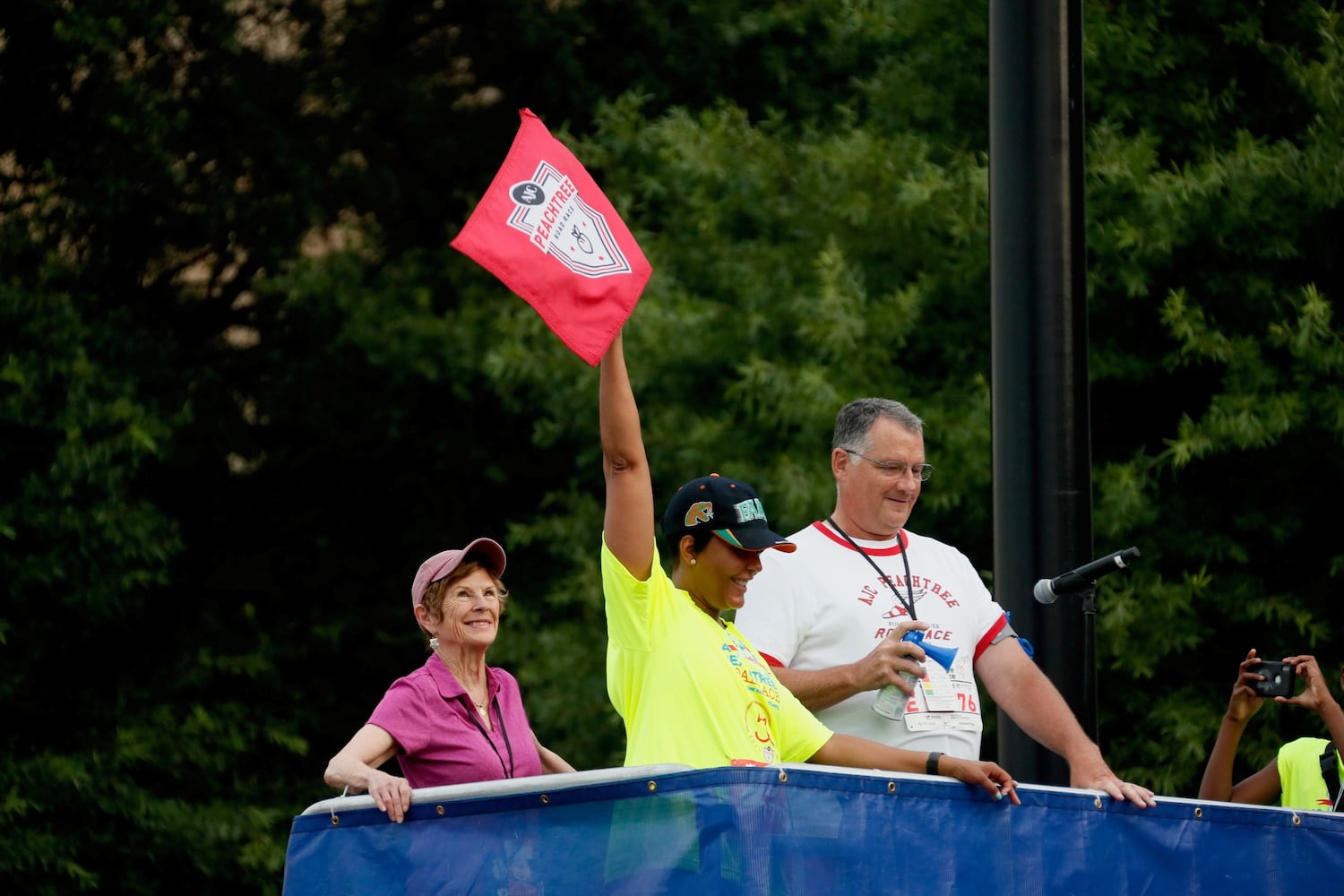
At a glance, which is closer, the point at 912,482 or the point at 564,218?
the point at 564,218

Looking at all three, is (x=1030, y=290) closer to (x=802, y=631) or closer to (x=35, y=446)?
(x=802, y=631)

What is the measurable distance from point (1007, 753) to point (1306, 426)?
24.6 ft

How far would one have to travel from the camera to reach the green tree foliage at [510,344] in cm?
1209

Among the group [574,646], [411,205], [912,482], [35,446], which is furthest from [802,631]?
[411,205]

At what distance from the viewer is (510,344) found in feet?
46.0

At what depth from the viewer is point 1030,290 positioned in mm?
5137

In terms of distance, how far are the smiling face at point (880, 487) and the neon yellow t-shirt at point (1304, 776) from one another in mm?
1670

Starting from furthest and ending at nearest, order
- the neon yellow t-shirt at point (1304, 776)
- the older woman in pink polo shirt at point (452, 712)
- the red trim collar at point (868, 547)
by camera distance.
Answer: the neon yellow t-shirt at point (1304, 776), the red trim collar at point (868, 547), the older woman in pink polo shirt at point (452, 712)

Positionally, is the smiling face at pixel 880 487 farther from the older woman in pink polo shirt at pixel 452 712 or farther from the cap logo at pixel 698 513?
the older woman in pink polo shirt at pixel 452 712

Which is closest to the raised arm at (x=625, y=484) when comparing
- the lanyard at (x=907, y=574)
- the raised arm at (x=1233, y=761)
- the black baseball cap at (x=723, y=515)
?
the black baseball cap at (x=723, y=515)

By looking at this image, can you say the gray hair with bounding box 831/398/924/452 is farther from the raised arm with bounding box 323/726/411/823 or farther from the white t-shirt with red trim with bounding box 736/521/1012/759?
the raised arm with bounding box 323/726/411/823

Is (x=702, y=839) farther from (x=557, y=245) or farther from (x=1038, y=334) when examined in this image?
(x=1038, y=334)

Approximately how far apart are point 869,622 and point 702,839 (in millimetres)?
1255

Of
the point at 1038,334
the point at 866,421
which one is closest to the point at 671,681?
the point at 866,421
